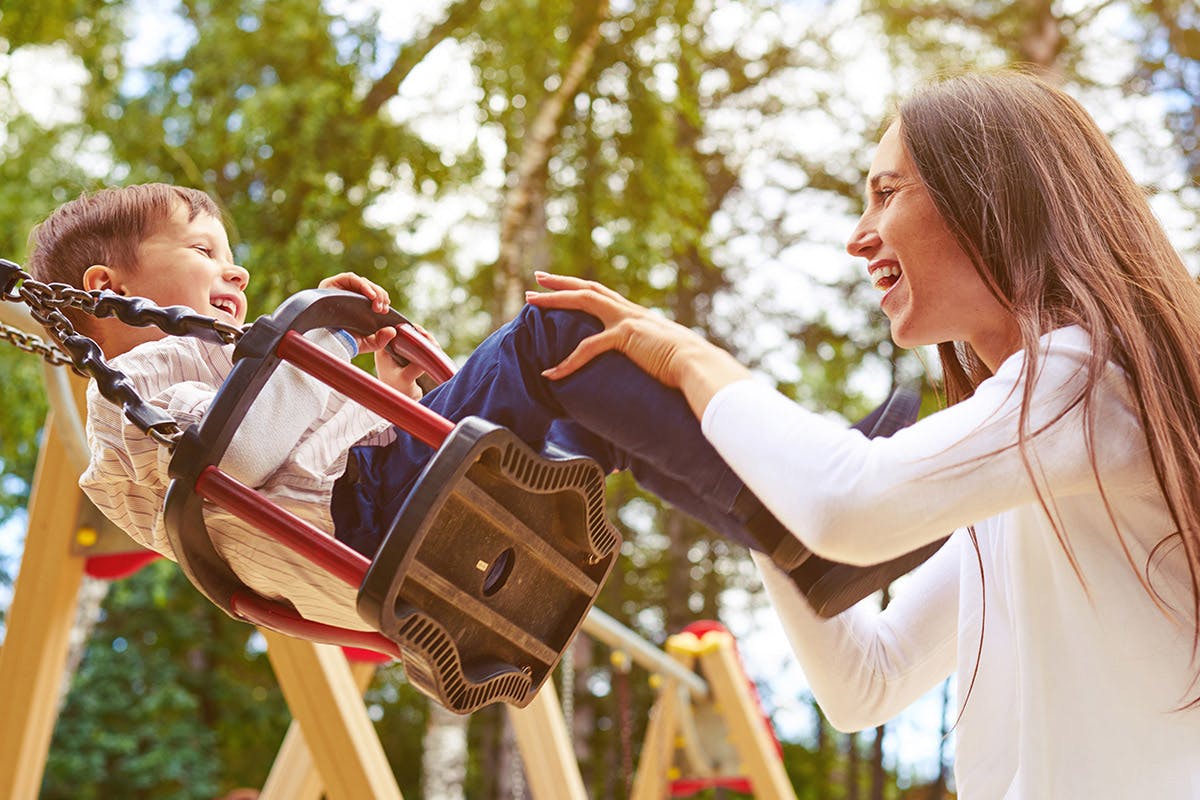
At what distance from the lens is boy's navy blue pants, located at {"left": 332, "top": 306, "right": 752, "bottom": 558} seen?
1.34m

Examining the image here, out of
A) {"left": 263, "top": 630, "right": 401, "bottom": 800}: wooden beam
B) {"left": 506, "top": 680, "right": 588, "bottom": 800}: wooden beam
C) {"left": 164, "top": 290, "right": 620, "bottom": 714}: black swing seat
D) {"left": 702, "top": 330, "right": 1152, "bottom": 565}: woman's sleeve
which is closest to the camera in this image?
{"left": 702, "top": 330, "right": 1152, "bottom": 565}: woman's sleeve

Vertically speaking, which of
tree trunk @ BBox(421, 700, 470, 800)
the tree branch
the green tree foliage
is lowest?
the green tree foliage

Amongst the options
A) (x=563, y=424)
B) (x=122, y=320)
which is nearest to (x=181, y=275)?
(x=122, y=320)

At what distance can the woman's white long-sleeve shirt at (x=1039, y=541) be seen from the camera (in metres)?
1.10

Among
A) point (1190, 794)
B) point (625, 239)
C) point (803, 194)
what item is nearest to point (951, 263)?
point (1190, 794)

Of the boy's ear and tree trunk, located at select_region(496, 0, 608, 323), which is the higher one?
the boy's ear

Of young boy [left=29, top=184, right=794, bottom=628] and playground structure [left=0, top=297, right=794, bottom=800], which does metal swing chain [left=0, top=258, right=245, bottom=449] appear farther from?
playground structure [left=0, top=297, right=794, bottom=800]

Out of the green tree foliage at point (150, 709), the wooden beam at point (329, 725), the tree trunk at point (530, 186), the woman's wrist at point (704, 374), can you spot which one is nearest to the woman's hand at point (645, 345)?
the woman's wrist at point (704, 374)

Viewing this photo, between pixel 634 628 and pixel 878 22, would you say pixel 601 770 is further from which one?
pixel 878 22

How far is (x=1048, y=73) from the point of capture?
1.78 meters

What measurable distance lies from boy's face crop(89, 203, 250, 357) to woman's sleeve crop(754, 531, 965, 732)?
871 mm

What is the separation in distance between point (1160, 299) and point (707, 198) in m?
10.1

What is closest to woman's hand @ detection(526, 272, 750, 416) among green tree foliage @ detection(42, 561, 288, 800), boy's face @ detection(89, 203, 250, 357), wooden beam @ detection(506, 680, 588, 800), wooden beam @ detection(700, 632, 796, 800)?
boy's face @ detection(89, 203, 250, 357)

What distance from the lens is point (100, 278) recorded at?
1759 mm
